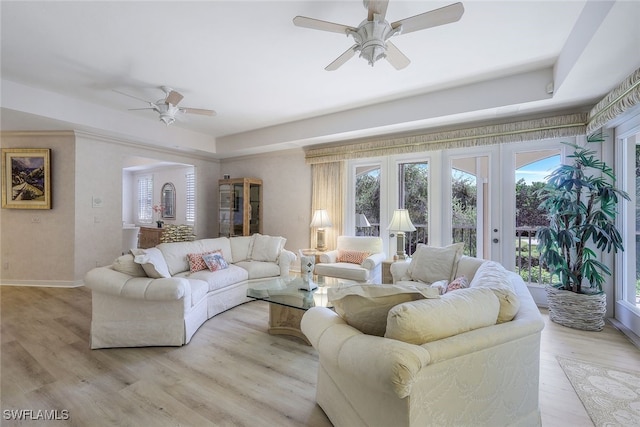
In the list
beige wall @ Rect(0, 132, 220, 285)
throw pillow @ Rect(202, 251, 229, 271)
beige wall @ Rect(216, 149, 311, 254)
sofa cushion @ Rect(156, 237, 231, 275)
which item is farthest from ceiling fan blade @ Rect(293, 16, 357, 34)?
beige wall @ Rect(0, 132, 220, 285)

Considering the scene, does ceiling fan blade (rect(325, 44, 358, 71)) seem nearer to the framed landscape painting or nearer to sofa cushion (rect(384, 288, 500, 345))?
sofa cushion (rect(384, 288, 500, 345))

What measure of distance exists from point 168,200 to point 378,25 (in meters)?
7.73

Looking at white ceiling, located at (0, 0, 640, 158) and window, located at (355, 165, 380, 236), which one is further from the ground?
white ceiling, located at (0, 0, 640, 158)

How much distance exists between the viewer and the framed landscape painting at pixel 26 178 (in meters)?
4.53

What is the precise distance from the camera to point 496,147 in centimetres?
397

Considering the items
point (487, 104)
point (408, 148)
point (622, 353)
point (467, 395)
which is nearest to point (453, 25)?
point (487, 104)

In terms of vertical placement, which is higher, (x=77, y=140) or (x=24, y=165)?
(x=77, y=140)

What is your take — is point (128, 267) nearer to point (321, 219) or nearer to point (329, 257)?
point (329, 257)

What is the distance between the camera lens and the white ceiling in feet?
7.13

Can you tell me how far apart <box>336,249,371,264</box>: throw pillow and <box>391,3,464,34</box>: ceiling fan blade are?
3155 mm

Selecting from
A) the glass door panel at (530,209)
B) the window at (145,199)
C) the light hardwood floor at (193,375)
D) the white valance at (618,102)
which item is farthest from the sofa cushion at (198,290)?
the window at (145,199)

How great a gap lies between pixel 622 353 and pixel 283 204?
16.3ft

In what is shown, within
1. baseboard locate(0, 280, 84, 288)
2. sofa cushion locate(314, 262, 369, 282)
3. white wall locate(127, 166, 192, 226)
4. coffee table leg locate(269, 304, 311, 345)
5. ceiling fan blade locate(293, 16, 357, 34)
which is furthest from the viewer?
white wall locate(127, 166, 192, 226)

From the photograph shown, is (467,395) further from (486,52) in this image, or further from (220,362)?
(486,52)
